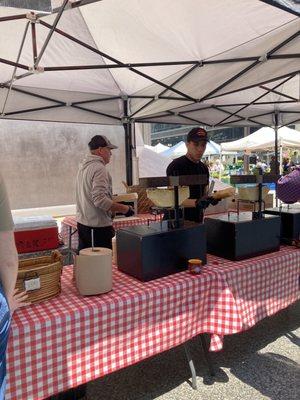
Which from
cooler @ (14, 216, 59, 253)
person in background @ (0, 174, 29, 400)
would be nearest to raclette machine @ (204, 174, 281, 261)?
cooler @ (14, 216, 59, 253)

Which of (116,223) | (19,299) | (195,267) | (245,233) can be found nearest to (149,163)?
(116,223)

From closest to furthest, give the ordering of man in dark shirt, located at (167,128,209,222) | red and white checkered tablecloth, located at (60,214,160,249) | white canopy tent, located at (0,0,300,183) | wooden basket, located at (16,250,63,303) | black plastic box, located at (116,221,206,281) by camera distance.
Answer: wooden basket, located at (16,250,63,303)
black plastic box, located at (116,221,206,281)
man in dark shirt, located at (167,128,209,222)
white canopy tent, located at (0,0,300,183)
red and white checkered tablecloth, located at (60,214,160,249)

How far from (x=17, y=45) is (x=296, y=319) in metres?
3.78

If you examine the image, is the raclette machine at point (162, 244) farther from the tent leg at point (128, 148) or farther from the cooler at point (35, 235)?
the tent leg at point (128, 148)

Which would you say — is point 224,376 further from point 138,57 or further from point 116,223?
point 138,57

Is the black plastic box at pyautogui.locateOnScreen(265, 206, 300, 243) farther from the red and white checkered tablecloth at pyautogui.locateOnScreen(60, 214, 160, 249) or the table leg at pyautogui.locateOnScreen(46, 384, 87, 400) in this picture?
the table leg at pyautogui.locateOnScreen(46, 384, 87, 400)

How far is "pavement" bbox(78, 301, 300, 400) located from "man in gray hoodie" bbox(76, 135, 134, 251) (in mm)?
1124

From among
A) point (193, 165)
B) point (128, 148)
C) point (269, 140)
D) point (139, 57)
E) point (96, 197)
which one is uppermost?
point (139, 57)

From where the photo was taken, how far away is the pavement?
6.75ft

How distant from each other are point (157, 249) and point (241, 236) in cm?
62

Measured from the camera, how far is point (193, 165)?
2738 millimetres

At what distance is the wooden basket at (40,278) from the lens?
1.50 metres

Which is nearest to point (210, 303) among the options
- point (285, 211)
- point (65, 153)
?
point (285, 211)

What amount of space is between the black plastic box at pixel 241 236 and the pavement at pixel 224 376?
81cm
